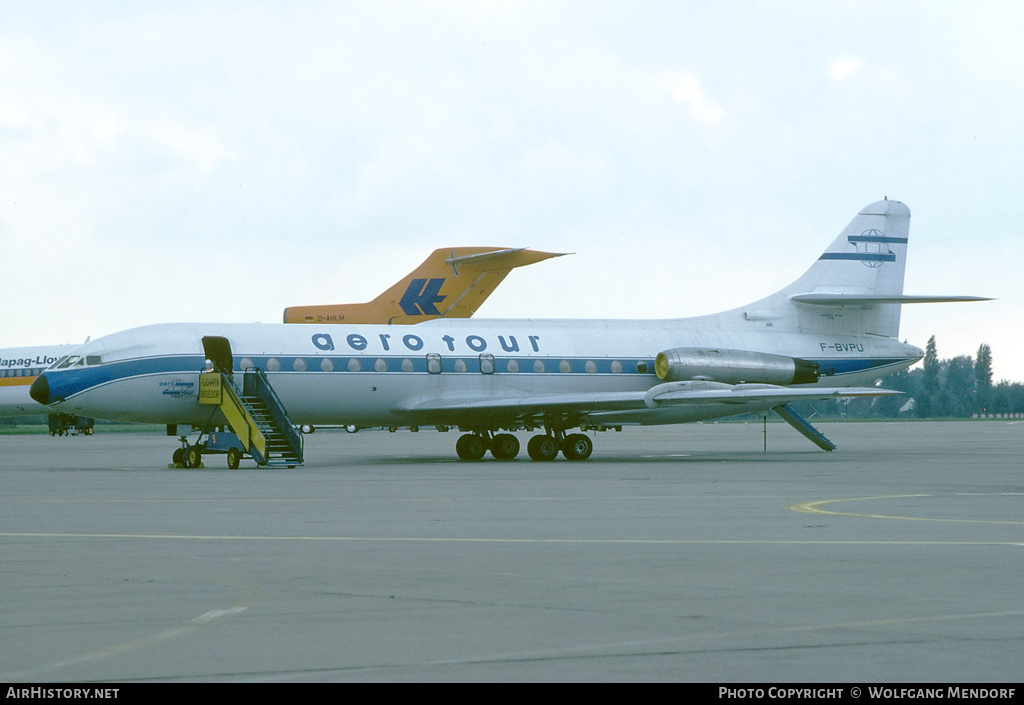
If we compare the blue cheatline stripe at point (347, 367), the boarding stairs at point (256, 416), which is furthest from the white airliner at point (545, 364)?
the boarding stairs at point (256, 416)

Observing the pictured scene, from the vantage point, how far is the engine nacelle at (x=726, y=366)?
3747cm

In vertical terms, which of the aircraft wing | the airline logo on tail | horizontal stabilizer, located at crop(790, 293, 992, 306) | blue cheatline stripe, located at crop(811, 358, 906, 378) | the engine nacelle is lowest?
the aircraft wing

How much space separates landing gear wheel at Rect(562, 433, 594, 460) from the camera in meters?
35.2

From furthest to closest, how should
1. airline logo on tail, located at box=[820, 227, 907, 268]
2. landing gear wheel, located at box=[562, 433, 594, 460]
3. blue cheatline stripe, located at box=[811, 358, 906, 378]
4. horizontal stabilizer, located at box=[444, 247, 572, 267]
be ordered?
1. horizontal stabilizer, located at box=[444, 247, 572, 267]
2. airline logo on tail, located at box=[820, 227, 907, 268]
3. blue cheatline stripe, located at box=[811, 358, 906, 378]
4. landing gear wheel, located at box=[562, 433, 594, 460]

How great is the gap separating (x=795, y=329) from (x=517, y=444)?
1061 cm

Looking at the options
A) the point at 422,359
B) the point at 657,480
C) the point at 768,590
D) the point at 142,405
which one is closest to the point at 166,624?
the point at 768,590

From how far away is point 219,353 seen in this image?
3247 cm

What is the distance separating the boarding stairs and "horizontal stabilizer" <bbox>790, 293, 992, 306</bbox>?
17463 mm

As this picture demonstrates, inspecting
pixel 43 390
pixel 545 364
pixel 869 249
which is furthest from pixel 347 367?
pixel 869 249

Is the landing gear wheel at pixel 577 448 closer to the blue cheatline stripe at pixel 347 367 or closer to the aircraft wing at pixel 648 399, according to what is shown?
the aircraft wing at pixel 648 399

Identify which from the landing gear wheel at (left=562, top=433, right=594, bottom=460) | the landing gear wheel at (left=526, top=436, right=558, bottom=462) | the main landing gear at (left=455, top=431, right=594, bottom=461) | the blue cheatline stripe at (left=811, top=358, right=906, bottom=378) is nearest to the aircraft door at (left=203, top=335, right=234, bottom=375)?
the main landing gear at (left=455, top=431, right=594, bottom=461)

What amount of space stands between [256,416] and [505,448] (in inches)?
299

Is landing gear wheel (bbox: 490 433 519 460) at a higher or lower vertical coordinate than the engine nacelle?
lower

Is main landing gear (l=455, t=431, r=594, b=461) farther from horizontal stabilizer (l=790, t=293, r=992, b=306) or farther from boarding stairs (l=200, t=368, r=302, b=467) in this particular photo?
horizontal stabilizer (l=790, t=293, r=992, b=306)
